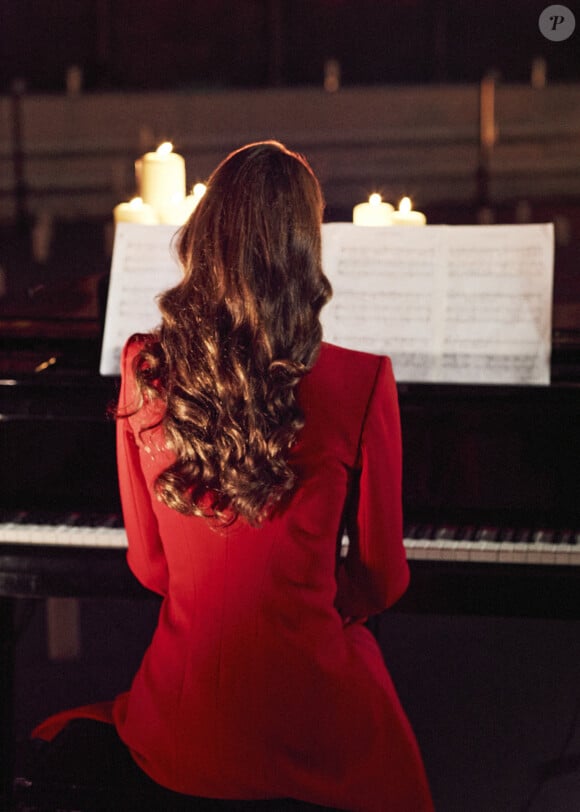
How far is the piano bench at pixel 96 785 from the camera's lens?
167 cm

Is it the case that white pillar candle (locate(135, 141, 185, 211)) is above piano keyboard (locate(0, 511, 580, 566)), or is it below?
above

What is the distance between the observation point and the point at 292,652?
1.63m

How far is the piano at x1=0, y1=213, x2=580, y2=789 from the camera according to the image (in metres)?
2.26

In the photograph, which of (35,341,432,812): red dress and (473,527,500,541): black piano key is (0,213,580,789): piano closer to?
(473,527,500,541): black piano key

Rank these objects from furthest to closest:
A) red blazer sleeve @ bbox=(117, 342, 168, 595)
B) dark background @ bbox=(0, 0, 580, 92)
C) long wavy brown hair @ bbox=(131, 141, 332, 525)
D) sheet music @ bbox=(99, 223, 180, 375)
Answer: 1. dark background @ bbox=(0, 0, 580, 92)
2. sheet music @ bbox=(99, 223, 180, 375)
3. red blazer sleeve @ bbox=(117, 342, 168, 595)
4. long wavy brown hair @ bbox=(131, 141, 332, 525)

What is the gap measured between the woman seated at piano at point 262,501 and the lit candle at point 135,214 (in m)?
1.03

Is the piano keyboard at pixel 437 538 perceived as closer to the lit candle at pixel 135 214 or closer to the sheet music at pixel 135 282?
the sheet music at pixel 135 282

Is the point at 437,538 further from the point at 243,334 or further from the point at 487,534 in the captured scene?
the point at 243,334

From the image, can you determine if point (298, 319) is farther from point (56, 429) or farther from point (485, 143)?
point (485, 143)

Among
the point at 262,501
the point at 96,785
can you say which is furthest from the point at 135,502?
the point at 96,785

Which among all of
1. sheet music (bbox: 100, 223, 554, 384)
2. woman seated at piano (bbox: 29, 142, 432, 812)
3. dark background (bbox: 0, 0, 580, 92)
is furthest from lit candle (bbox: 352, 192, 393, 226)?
dark background (bbox: 0, 0, 580, 92)

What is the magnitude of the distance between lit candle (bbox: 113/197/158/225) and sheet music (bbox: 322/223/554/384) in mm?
552

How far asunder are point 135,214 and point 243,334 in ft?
3.84

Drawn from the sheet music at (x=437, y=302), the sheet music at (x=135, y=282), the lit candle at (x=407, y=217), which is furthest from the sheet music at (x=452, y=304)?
the sheet music at (x=135, y=282)
